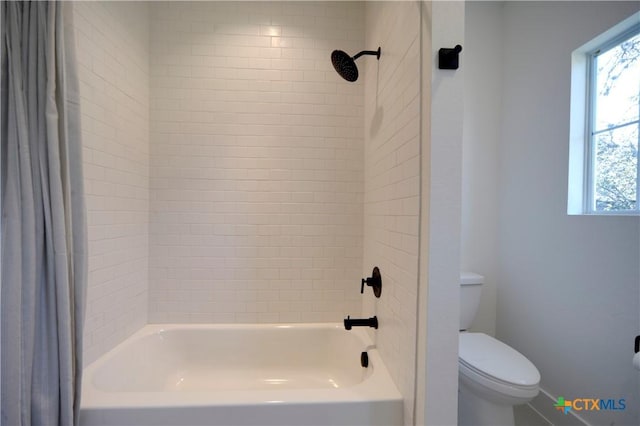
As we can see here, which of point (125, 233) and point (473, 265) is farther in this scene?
point (473, 265)

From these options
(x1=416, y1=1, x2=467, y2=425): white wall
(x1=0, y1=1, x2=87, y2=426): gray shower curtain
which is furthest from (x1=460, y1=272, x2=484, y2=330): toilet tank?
(x1=0, y1=1, x2=87, y2=426): gray shower curtain

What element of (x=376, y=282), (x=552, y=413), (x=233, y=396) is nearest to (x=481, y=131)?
(x=376, y=282)

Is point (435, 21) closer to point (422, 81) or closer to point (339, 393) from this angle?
point (422, 81)

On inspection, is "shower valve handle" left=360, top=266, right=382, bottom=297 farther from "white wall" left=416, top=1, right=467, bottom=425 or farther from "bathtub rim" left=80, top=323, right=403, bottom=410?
"white wall" left=416, top=1, right=467, bottom=425

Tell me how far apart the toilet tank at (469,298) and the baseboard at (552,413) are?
579mm

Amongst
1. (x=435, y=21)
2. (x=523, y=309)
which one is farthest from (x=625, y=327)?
(x=435, y=21)

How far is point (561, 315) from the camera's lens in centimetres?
174

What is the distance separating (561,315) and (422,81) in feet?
5.56

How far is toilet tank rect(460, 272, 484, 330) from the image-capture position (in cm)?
198

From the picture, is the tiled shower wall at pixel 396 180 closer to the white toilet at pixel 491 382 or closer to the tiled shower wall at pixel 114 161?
the white toilet at pixel 491 382

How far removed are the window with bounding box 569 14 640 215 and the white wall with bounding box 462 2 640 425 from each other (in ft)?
0.22

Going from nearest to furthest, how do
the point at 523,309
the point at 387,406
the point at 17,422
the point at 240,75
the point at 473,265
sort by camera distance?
the point at 17,422 → the point at 387,406 → the point at 240,75 → the point at 523,309 → the point at 473,265

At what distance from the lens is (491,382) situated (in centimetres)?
139

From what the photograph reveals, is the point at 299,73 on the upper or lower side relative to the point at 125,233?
upper
